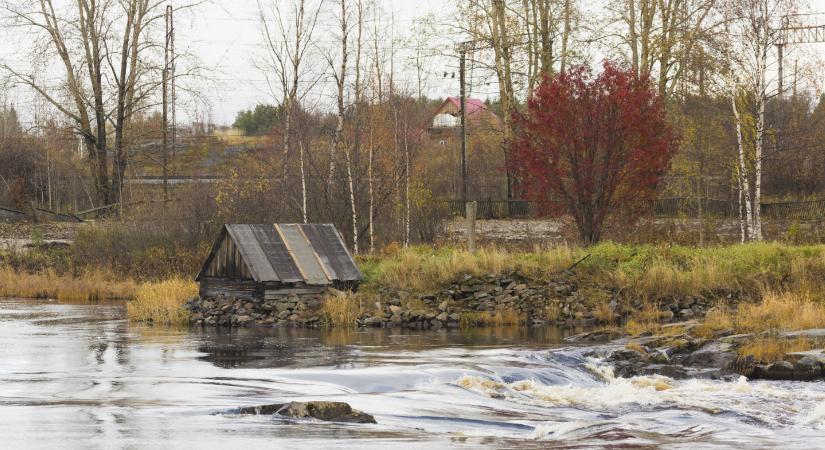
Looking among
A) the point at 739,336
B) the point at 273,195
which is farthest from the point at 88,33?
the point at 739,336

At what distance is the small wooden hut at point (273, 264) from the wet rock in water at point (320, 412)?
526 inches

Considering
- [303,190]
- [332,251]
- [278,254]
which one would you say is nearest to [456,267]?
[332,251]

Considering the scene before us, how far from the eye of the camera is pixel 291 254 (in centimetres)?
2869

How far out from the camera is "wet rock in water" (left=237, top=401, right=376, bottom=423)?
45.8 ft

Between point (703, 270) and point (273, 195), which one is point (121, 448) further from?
point (273, 195)

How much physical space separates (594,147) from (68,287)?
19.3 metres

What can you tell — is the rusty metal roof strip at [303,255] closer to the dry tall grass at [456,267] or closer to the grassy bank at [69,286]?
the dry tall grass at [456,267]

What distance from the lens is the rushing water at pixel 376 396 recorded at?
42.2ft

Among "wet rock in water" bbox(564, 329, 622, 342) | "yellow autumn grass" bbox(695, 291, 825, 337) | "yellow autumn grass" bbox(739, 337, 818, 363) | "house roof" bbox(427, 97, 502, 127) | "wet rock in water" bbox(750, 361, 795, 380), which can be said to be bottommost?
"wet rock in water" bbox(750, 361, 795, 380)

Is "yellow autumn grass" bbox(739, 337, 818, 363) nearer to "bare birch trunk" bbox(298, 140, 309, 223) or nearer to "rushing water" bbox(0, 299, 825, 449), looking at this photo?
"rushing water" bbox(0, 299, 825, 449)

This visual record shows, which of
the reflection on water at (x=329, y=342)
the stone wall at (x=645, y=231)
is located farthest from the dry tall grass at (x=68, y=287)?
the reflection on water at (x=329, y=342)

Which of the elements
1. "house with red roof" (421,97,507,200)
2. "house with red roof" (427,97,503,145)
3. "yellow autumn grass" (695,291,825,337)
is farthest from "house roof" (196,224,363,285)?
"house with red roof" (427,97,503,145)

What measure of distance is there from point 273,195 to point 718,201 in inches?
790

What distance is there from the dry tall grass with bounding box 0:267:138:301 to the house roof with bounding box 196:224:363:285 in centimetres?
1087
